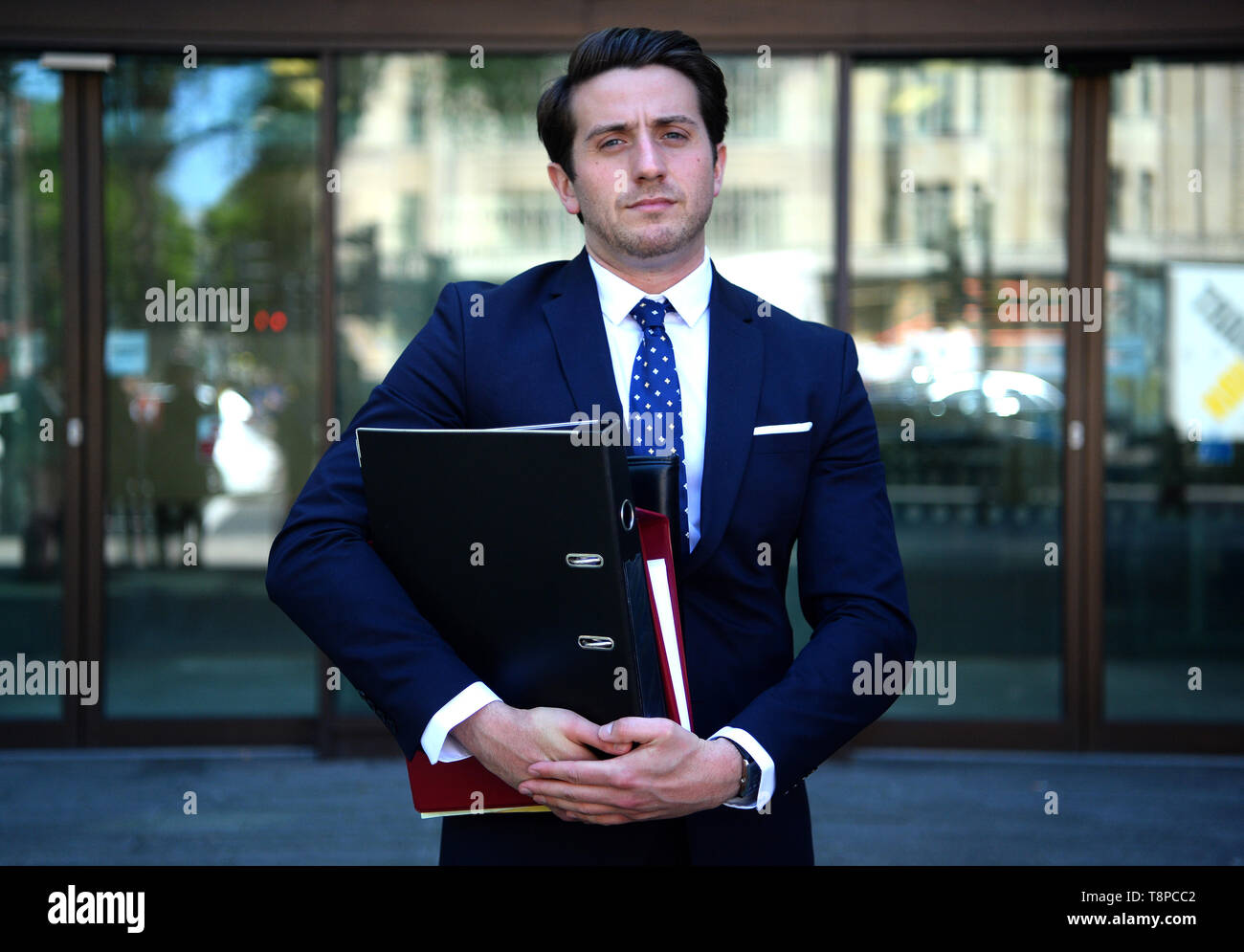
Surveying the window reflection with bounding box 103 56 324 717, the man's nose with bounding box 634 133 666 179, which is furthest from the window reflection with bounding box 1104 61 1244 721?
the man's nose with bounding box 634 133 666 179

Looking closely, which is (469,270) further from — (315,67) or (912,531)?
(912,531)

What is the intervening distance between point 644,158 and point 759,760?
2.71 ft

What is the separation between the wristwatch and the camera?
4.91 ft

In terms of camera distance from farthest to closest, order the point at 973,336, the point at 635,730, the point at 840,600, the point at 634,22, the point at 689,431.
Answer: the point at 973,336, the point at 634,22, the point at 689,431, the point at 840,600, the point at 635,730

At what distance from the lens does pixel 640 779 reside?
138 cm

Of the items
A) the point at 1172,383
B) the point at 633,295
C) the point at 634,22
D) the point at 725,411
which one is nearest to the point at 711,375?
the point at 725,411

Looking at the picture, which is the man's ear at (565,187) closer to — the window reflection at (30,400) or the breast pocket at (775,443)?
the breast pocket at (775,443)

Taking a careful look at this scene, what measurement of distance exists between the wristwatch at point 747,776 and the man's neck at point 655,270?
0.69 metres

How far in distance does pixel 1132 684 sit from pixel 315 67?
506cm

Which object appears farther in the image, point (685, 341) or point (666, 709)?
→ point (685, 341)

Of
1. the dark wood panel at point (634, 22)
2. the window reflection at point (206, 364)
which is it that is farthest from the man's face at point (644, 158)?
the window reflection at point (206, 364)

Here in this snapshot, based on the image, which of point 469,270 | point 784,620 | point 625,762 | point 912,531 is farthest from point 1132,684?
point 625,762

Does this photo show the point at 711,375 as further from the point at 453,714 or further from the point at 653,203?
the point at 453,714

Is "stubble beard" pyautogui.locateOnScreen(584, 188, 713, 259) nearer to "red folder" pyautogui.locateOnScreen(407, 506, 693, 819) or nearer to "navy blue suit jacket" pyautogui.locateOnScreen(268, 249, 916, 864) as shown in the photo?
"navy blue suit jacket" pyautogui.locateOnScreen(268, 249, 916, 864)
